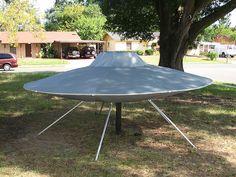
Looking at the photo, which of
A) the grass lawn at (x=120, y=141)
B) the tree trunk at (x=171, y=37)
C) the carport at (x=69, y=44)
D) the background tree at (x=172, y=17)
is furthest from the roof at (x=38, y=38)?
the grass lawn at (x=120, y=141)

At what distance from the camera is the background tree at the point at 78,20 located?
6519 centimetres

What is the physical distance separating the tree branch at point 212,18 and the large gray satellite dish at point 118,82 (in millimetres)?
7044

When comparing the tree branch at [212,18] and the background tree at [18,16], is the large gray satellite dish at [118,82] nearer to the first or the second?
A: the tree branch at [212,18]

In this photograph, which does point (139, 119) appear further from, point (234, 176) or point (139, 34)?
point (139, 34)

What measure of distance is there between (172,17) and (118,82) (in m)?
8.72

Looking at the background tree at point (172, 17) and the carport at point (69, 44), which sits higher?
the background tree at point (172, 17)

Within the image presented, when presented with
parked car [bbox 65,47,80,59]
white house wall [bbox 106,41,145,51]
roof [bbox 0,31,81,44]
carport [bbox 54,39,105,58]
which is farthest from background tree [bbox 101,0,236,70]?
white house wall [bbox 106,41,145,51]

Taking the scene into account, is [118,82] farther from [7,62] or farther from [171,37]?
[7,62]

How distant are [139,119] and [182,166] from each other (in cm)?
298

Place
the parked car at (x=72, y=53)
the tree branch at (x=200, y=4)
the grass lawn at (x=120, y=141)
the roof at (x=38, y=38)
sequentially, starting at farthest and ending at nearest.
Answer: the roof at (x=38, y=38)
the parked car at (x=72, y=53)
the tree branch at (x=200, y=4)
the grass lawn at (x=120, y=141)

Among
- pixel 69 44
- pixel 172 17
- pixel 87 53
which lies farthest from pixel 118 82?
pixel 69 44

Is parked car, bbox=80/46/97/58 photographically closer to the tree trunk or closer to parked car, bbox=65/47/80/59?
parked car, bbox=65/47/80/59

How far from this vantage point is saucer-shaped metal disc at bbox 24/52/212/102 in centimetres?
584

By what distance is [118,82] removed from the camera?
6086 mm
